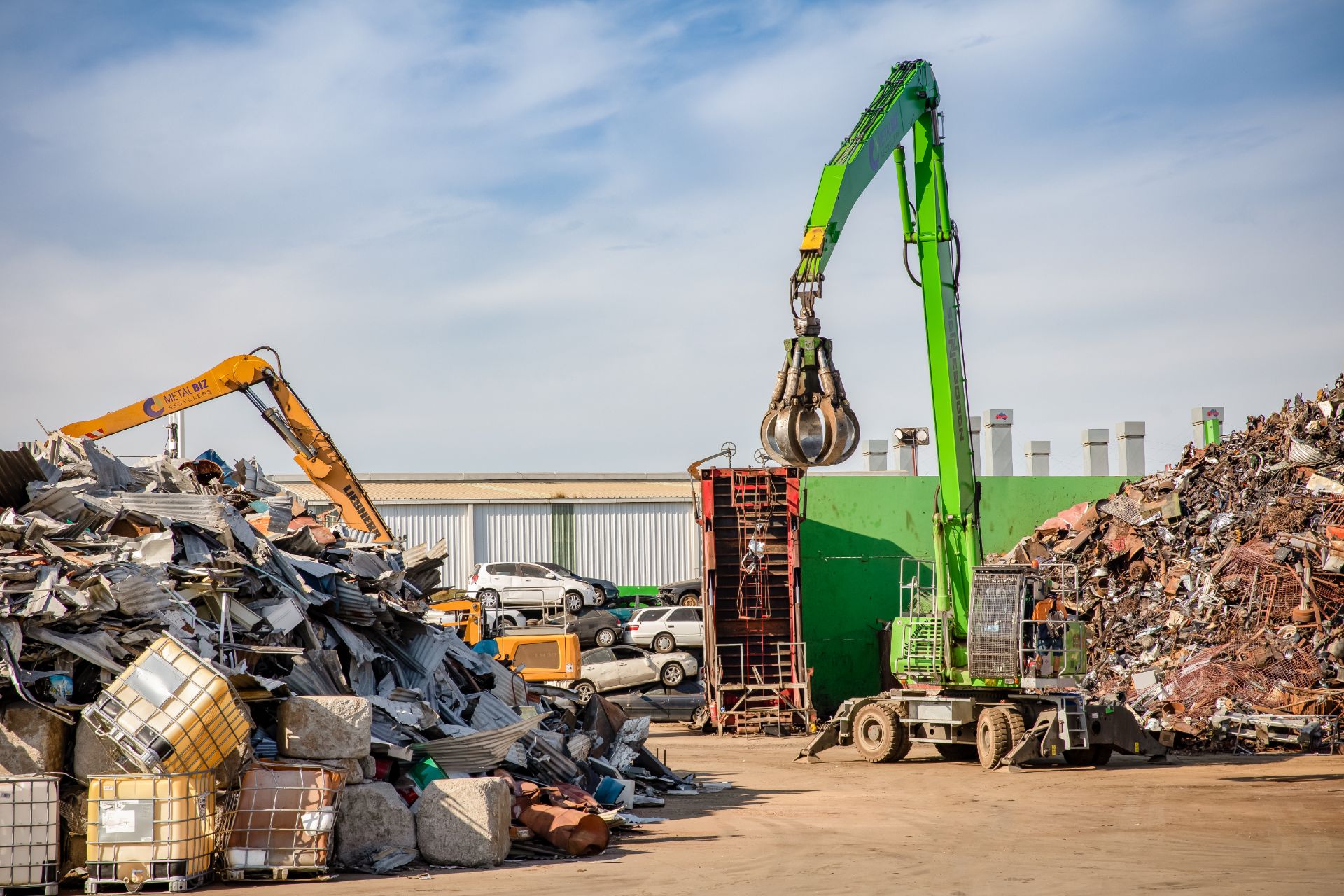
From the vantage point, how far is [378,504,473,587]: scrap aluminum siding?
126 feet

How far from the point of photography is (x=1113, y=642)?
Result: 75.2 feet

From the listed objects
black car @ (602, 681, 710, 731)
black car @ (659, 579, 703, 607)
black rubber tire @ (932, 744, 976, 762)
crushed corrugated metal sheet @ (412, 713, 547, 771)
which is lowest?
black rubber tire @ (932, 744, 976, 762)

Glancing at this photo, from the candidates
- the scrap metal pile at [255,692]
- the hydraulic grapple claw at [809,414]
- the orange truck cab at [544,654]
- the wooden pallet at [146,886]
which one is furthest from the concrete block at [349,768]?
the orange truck cab at [544,654]

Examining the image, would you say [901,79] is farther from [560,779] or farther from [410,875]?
[410,875]

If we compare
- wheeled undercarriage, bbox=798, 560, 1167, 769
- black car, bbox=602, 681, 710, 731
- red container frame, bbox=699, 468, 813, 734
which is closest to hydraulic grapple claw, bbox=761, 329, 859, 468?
wheeled undercarriage, bbox=798, 560, 1167, 769

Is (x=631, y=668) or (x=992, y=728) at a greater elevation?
(x=631, y=668)

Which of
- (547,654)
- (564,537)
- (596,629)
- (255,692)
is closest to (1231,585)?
(547,654)

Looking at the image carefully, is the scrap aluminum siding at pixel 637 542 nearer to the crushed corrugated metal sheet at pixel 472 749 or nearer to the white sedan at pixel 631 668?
the white sedan at pixel 631 668

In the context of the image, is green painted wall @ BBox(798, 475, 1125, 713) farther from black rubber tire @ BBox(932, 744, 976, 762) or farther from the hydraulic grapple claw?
the hydraulic grapple claw

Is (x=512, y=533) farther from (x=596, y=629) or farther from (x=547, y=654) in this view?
(x=547, y=654)

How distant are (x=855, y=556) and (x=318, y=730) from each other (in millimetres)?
18210

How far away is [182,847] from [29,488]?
466 cm

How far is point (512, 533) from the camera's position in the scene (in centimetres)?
3956

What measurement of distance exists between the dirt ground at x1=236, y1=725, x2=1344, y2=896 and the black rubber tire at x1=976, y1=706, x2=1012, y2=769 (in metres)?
0.27
